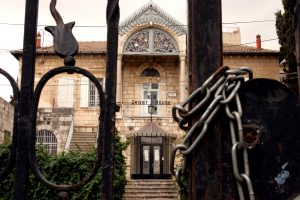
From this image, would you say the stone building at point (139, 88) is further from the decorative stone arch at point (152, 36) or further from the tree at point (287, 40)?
the tree at point (287, 40)

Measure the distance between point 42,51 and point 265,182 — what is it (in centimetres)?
2676

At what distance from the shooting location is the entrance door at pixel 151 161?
24.3 meters

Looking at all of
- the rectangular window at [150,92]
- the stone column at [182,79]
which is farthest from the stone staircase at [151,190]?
the rectangular window at [150,92]

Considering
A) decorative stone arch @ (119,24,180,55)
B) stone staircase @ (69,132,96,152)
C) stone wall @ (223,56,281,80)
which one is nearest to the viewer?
stone staircase @ (69,132,96,152)

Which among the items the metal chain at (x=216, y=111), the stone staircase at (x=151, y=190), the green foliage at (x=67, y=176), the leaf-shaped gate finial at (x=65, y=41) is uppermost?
the leaf-shaped gate finial at (x=65, y=41)

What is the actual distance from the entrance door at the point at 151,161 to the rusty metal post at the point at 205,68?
22.6 m

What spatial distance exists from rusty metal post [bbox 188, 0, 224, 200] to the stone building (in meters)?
22.3

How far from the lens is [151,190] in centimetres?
1892

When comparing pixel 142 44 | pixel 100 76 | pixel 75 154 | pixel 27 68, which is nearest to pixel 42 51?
pixel 100 76

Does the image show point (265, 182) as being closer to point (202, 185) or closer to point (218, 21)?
point (202, 185)

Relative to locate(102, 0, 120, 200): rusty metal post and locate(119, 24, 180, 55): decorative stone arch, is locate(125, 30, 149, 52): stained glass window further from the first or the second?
locate(102, 0, 120, 200): rusty metal post

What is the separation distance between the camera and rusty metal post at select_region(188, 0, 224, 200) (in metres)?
1.50

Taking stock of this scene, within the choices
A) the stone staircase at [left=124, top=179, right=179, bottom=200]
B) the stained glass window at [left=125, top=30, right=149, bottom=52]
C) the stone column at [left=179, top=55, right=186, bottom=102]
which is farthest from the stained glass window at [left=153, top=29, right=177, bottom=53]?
the stone staircase at [left=124, top=179, right=179, bottom=200]

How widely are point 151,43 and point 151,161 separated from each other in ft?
22.7
